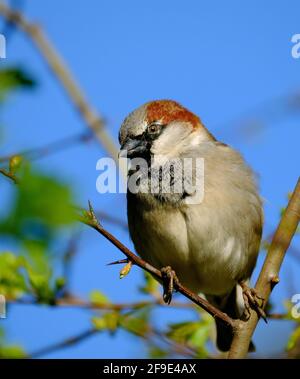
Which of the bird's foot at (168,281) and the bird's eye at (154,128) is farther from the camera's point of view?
the bird's eye at (154,128)

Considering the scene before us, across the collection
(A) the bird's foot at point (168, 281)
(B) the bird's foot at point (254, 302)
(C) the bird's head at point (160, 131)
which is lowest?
(B) the bird's foot at point (254, 302)

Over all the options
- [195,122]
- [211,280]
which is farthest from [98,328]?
[195,122]

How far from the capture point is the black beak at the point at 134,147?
4148mm

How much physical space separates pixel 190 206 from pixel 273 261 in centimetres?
115

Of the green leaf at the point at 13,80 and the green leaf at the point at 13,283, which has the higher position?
the green leaf at the point at 13,80

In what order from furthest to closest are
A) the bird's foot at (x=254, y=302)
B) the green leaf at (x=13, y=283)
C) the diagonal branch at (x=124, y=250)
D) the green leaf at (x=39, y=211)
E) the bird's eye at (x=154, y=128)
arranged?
the bird's eye at (x=154, y=128), the green leaf at (x=13, y=283), the bird's foot at (x=254, y=302), the diagonal branch at (x=124, y=250), the green leaf at (x=39, y=211)

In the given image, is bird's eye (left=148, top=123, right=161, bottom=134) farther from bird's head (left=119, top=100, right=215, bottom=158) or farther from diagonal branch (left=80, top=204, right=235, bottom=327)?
diagonal branch (left=80, top=204, right=235, bottom=327)

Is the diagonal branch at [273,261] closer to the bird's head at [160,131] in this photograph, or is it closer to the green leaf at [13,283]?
the green leaf at [13,283]

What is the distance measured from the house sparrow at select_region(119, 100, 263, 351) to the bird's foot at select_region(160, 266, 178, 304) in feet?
1.21

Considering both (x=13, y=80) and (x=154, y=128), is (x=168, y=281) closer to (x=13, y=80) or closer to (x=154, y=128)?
(x=154, y=128)

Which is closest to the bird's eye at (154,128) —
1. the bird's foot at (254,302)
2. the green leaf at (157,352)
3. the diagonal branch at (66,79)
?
the diagonal branch at (66,79)
